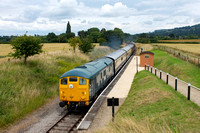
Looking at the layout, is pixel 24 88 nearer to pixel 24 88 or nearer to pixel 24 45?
pixel 24 88

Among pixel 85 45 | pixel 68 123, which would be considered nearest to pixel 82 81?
pixel 68 123

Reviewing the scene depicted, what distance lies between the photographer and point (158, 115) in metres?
9.36

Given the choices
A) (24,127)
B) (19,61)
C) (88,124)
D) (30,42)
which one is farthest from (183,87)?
(19,61)

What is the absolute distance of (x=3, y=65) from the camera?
18594 millimetres

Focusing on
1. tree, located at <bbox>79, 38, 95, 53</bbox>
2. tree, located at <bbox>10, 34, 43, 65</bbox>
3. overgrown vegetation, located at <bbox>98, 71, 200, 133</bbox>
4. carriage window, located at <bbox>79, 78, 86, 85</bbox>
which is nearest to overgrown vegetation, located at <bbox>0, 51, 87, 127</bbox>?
tree, located at <bbox>10, 34, 43, 65</bbox>

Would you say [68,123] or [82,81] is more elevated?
[82,81]

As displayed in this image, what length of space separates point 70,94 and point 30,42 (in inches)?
427

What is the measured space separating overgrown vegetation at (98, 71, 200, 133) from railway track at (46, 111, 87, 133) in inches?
106

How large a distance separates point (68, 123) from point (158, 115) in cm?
551

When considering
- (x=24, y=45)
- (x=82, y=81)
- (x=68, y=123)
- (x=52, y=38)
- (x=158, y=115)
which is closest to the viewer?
(x=158, y=115)

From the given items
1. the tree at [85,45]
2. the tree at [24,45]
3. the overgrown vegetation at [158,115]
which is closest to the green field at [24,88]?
the tree at [24,45]

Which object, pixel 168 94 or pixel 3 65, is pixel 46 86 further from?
pixel 168 94

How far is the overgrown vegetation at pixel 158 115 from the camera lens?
24.4ft

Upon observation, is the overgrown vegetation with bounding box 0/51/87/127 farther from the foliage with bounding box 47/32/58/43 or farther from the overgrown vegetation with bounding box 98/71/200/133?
the foliage with bounding box 47/32/58/43
